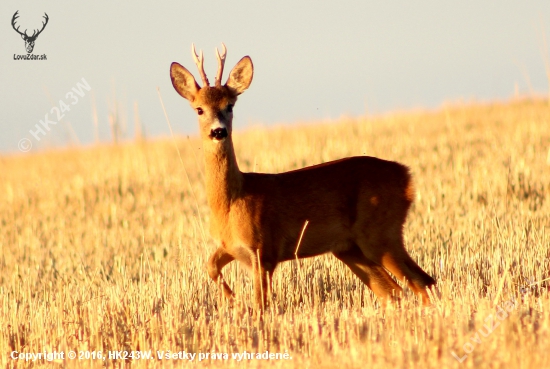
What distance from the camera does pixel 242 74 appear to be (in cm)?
694

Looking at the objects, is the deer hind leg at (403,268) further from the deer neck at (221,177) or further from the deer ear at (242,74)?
the deer ear at (242,74)

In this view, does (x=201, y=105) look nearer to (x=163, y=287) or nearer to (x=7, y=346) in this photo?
(x=163, y=287)

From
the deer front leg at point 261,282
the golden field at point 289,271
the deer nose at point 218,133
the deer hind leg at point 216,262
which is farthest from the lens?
the deer hind leg at point 216,262

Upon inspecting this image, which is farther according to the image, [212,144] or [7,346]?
[212,144]

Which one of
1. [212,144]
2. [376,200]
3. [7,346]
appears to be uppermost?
[212,144]

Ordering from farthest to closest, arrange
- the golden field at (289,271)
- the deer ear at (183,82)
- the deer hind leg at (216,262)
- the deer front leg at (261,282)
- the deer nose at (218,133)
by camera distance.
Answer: the deer ear at (183,82) → the deer hind leg at (216,262) → the deer nose at (218,133) → the deer front leg at (261,282) → the golden field at (289,271)

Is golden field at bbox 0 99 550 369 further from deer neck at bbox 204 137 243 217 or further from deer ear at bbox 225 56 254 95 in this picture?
deer ear at bbox 225 56 254 95

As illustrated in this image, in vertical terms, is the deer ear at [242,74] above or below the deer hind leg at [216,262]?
above

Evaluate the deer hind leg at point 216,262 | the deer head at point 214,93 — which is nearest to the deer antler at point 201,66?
the deer head at point 214,93

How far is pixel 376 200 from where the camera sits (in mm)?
6660

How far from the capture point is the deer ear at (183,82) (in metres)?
6.85

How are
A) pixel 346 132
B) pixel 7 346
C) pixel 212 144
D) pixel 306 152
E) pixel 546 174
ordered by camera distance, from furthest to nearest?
pixel 346 132, pixel 306 152, pixel 546 174, pixel 212 144, pixel 7 346

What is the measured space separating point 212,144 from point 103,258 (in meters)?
3.72

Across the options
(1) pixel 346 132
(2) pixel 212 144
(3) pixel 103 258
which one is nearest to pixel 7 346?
(2) pixel 212 144
